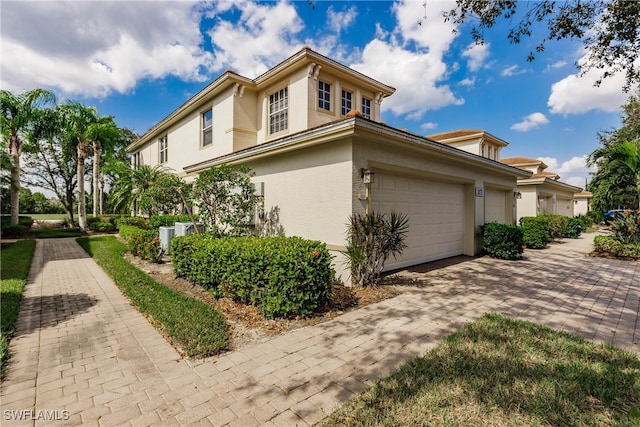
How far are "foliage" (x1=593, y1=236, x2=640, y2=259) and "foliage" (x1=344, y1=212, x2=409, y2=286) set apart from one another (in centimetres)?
966

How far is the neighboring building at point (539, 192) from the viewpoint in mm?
16469

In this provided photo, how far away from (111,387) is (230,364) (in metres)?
1.11

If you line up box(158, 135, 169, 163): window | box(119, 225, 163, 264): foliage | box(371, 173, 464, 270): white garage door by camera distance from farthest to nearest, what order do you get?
box(158, 135, 169, 163): window, box(119, 225, 163, 264): foliage, box(371, 173, 464, 270): white garage door

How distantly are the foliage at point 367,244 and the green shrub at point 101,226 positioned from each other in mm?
19697

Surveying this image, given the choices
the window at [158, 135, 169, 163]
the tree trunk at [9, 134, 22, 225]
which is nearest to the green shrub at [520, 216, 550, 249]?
the window at [158, 135, 169, 163]

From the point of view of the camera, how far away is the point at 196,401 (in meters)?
2.48

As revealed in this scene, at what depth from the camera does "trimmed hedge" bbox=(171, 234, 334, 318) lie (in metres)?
4.27

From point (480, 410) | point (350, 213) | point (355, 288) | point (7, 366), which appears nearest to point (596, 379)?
point (480, 410)

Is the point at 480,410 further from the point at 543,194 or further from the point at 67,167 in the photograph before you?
the point at 67,167

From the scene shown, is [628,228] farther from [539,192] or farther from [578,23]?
[578,23]

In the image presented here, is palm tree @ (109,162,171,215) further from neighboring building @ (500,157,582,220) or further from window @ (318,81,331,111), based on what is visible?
neighboring building @ (500,157,582,220)

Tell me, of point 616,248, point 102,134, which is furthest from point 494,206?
point 102,134

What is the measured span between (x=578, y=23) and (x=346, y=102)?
7.07 metres

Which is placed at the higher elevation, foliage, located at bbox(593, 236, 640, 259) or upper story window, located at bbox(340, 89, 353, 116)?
upper story window, located at bbox(340, 89, 353, 116)
